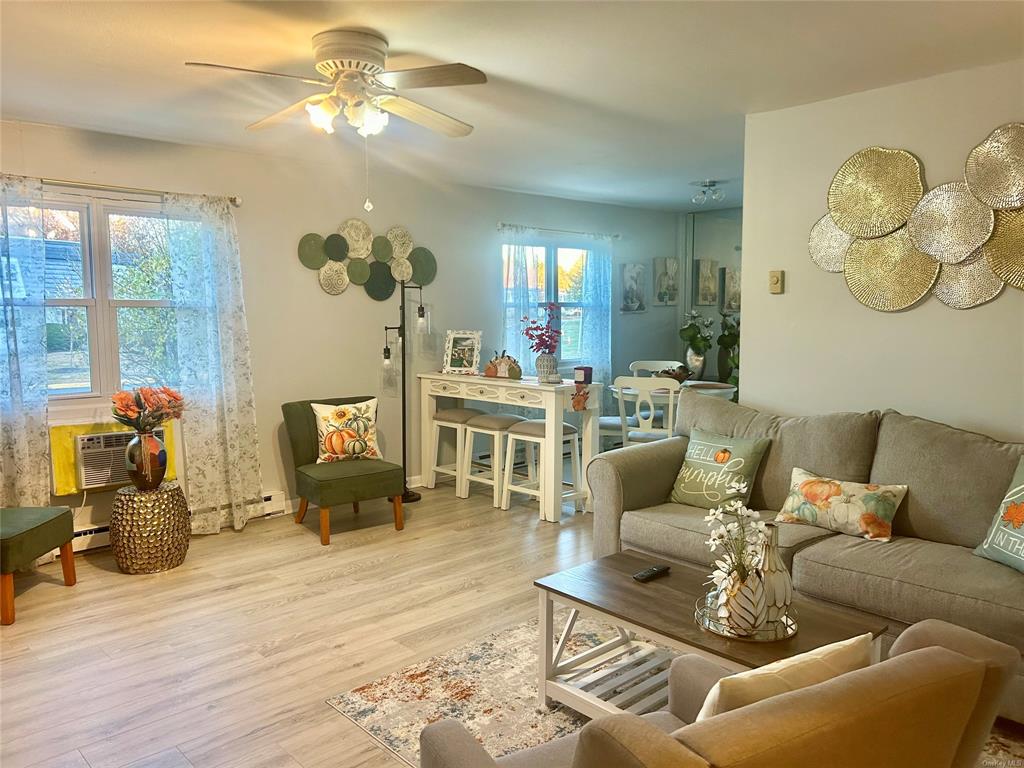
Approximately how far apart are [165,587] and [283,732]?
1.63 metres

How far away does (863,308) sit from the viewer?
11.8 feet

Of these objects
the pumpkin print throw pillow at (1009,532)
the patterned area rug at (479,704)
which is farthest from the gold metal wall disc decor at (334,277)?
the pumpkin print throw pillow at (1009,532)

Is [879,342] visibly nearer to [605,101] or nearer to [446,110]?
[605,101]

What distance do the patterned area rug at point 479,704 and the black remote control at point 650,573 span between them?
508 millimetres

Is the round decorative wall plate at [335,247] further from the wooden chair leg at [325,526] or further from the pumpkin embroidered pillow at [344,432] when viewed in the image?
the wooden chair leg at [325,526]

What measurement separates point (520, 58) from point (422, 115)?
1.52 feet

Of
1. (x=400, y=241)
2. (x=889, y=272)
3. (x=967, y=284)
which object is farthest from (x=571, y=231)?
(x=967, y=284)

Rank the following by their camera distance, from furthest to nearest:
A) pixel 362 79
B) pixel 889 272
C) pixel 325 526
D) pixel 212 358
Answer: pixel 212 358 → pixel 325 526 → pixel 889 272 → pixel 362 79

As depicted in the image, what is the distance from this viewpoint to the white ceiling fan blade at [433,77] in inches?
103

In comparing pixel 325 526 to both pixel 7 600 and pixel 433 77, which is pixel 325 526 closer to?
pixel 7 600

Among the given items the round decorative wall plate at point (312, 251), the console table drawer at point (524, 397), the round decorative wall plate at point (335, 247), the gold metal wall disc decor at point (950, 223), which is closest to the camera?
the gold metal wall disc decor at point (950, 223)

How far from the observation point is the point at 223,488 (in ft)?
15.2

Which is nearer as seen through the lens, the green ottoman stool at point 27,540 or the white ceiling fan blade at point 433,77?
the white ceiling fan blade at point 433,77

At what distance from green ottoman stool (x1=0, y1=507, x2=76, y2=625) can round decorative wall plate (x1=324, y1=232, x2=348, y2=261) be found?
2.33 meters
